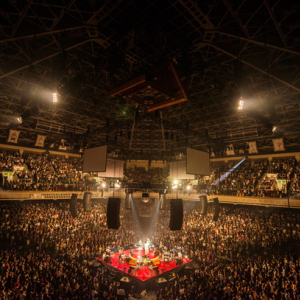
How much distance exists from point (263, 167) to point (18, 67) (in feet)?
78.7

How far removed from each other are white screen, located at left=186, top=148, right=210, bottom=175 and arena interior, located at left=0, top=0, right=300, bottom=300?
113mm

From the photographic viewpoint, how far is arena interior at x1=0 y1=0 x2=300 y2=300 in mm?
→ 7102

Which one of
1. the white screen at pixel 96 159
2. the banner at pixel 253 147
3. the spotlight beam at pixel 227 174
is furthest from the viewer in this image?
the spotlight beam at pixel 227 174

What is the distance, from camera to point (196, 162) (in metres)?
12.9

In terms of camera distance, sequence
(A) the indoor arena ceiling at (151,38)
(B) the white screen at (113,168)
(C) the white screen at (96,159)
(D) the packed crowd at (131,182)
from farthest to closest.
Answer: (B) the white screen at (113,168) < (D) the packed crowd at (131,182) < (C) the white screen at (96,159) < (A) the indoor arena ceiling at (151,38)

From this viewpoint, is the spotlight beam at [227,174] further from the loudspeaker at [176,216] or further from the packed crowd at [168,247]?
the loudspeaker at [176,216]

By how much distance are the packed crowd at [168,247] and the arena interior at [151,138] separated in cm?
10

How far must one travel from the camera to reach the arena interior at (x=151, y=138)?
710cm

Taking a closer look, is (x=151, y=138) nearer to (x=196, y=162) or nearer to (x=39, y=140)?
(x=196, y=162)

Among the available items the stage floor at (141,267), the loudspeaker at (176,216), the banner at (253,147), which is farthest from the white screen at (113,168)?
the banner at (253,147)

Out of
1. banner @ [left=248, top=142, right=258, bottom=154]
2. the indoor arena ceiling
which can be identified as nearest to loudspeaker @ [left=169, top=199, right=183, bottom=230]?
the indoor arena ceiling

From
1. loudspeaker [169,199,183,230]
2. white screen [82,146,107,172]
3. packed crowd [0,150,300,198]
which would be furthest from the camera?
packed crowd [0,150,300,198]

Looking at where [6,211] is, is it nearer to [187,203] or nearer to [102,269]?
[102,269]

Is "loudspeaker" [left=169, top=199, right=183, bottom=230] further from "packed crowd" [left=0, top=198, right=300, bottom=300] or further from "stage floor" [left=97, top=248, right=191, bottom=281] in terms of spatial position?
"stage floor" [left=97, top=248, right=191, bottom=281]
